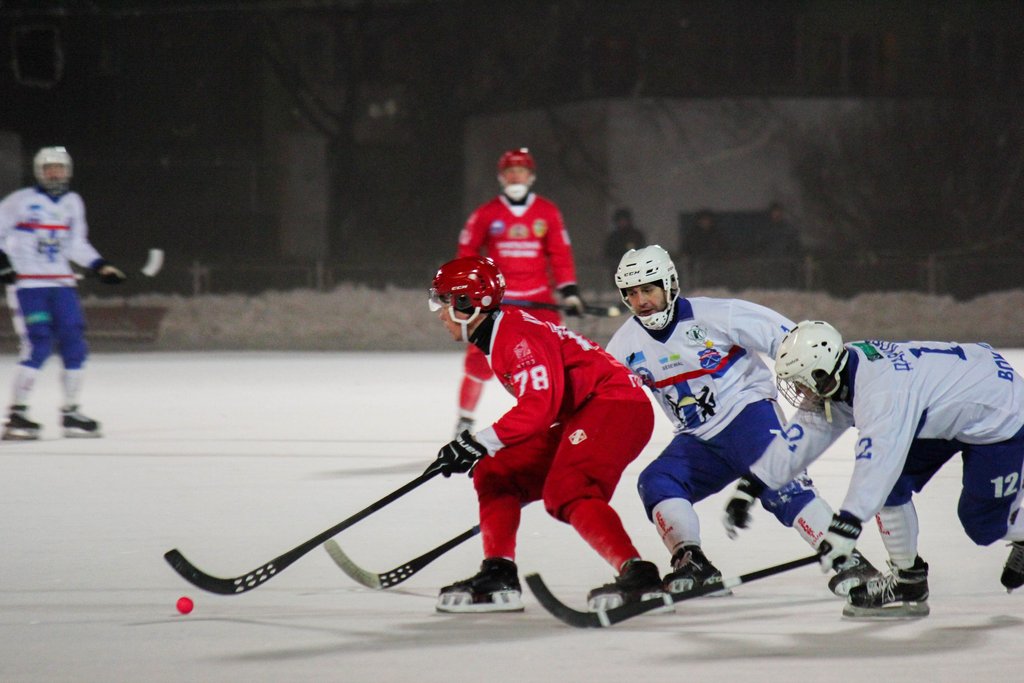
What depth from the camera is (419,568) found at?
14.3ft

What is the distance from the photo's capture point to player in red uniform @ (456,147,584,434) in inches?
323

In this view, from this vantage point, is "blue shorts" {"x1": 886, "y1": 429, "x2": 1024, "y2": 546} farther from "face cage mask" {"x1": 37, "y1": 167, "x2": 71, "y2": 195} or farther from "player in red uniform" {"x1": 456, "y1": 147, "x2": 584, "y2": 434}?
"face cage mask" {"x1": 37, "y1": 167, "x2": 71, "y2": 195}

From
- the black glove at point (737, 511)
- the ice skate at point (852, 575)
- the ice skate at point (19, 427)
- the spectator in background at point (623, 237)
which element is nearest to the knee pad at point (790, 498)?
the black glove at point (737, 511)

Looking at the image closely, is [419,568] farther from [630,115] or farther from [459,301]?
[630,115]

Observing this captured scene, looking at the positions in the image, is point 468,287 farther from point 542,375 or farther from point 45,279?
point 45,279

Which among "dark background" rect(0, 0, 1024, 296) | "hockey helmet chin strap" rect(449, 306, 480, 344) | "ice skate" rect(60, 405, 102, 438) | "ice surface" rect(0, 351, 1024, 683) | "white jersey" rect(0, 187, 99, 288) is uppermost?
"dark background" rect(0, 0, 1024, 296)

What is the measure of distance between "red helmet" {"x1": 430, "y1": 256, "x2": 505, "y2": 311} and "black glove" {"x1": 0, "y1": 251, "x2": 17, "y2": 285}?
4.36m

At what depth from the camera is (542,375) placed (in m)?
4.11

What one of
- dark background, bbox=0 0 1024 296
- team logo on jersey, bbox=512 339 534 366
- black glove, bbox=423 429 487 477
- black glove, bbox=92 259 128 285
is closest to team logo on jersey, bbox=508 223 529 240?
black glove, bbox=92 259 128 285

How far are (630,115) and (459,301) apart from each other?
61.2ft

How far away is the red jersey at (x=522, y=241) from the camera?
27.1 ft

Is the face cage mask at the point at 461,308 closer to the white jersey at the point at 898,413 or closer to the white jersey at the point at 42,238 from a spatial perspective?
the white jersey at the point at 898,413

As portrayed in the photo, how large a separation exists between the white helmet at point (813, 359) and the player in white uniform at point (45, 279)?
5.10 m

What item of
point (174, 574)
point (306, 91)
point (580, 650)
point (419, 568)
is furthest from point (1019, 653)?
point (306, 91)
